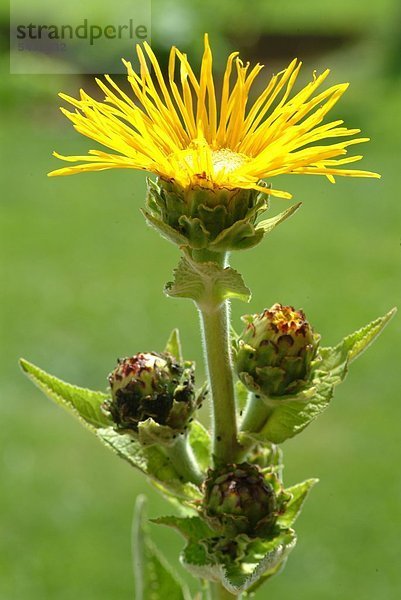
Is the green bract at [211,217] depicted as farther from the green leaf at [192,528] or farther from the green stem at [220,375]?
the green leaf at [192,528]

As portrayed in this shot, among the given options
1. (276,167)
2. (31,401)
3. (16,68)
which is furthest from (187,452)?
(16,68)

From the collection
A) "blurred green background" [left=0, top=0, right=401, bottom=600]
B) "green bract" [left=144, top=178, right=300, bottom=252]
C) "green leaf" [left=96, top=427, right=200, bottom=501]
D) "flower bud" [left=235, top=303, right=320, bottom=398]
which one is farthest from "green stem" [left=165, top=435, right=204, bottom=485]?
"blurred green background" [left=0, top=0, right=401, bottom=600]

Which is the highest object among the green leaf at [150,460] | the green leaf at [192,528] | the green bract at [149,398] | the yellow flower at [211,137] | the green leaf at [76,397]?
the yellow flower at [211,137]

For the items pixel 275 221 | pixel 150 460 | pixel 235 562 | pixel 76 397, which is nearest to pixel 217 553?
pixel 235 562

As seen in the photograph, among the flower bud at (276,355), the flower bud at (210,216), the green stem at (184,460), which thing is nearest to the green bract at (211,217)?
the flower bud at (210,216)

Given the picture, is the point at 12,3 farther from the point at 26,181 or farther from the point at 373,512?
the point at 373,512

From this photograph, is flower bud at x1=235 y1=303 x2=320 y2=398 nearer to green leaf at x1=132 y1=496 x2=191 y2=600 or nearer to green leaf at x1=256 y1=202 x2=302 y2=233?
green leaf at x1=256 y1=202 x2=302 y2=233

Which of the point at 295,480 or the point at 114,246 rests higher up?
the point at 114,246
